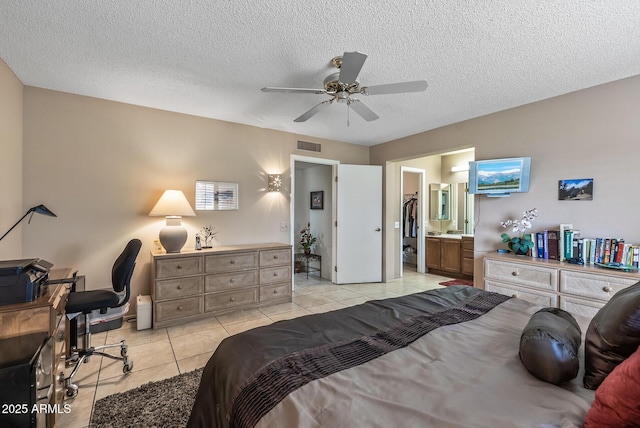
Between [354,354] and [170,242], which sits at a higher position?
[170,242]

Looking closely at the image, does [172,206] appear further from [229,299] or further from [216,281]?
[229,299]

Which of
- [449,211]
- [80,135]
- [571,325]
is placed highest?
[80,135]

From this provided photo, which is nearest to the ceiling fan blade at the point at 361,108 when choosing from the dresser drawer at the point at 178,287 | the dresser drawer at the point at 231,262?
the dresser drawer at the point at 231,262

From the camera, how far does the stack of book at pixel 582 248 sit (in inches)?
100.0

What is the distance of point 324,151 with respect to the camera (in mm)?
4969

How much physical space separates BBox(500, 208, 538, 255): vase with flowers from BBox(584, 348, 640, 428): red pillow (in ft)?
8.96

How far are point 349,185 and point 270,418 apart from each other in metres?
4.41

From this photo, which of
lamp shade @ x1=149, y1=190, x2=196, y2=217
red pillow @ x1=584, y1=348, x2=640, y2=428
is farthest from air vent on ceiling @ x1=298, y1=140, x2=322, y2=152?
red pillow @ x1=584, y1=348, x2=640, y2=428

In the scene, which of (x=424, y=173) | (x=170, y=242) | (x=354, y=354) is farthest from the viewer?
(x=424, y=173)

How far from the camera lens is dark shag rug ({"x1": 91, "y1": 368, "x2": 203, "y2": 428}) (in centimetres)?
173

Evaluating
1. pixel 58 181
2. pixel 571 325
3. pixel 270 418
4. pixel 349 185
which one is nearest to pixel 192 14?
pixel 270 418

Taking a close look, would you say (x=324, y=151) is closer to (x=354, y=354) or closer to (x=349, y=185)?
(x=349, y=185)

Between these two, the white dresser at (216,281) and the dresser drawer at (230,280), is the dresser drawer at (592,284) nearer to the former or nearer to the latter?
the white dresser at (216,281)

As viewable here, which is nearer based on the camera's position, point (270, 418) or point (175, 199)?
point (270, 418)
